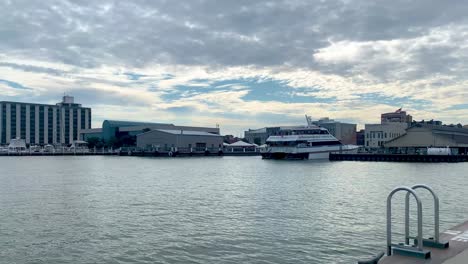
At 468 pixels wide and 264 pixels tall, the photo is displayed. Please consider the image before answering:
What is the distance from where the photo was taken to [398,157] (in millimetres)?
93188

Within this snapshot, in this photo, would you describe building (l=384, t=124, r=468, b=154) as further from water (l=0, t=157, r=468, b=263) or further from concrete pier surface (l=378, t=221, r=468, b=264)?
concrete pier surface (l=378, t=221, r=468, b=264)

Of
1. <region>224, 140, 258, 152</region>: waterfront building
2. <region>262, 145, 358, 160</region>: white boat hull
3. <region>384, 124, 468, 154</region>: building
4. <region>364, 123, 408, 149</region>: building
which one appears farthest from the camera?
<region>224, 140, 258, 152</region>: waterfront building

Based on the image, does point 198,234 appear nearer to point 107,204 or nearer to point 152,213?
point 152,213

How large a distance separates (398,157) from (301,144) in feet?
68.2

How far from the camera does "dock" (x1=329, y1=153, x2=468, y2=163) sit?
8838 centimetres

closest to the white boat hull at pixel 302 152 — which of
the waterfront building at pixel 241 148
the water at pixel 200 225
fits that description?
the waterfront building at pixel 241 148

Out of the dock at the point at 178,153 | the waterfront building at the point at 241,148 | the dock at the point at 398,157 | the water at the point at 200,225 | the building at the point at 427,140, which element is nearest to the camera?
the water at the point at 200,225

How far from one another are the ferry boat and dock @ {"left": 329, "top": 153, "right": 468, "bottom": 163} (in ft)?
15.2

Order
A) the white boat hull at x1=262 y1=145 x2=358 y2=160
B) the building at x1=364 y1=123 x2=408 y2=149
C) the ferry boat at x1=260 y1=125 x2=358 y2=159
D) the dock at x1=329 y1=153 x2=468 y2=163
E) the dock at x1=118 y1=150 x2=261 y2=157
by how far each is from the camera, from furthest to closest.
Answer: the building at x1=364 y1=123 x2=408 y2=149 < the dock at x1=118 y1=150 x2=261 y2=157 < the ferry boat at x1=260 y1=125 x2=358 y2=159 < the white boat hull at x1=262 y1=145 x2=358 y2=160 < the dock at x1=329 y1=153 x2=468 y2=163

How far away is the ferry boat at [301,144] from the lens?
317 ft

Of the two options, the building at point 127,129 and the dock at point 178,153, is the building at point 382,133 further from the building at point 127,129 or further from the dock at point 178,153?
the building at point 127,129

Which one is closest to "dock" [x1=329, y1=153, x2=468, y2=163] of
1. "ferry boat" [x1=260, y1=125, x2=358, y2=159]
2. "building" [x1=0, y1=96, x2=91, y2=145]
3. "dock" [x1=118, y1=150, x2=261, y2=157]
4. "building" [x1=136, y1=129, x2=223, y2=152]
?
"ferry boat" [x1=260, y1=125, x2=358, y2=159]

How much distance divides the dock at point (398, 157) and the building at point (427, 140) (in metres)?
13.5

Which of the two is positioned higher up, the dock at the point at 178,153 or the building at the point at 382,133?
the building at the point at 382,133
